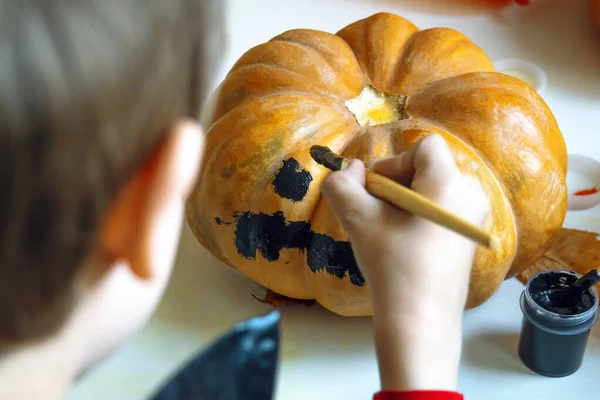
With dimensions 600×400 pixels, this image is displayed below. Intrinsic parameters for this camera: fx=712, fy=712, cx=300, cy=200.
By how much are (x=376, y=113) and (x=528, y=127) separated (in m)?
0.18

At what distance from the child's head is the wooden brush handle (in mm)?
187

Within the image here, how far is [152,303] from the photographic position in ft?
1.68

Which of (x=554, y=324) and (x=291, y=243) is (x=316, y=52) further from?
(x=554, y=324)

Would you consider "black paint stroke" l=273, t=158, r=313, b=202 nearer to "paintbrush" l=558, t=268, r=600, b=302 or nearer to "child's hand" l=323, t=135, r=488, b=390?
"child's hand" l=323, t=135, r=488, b=390

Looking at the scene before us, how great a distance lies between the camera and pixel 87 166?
1.18 ft

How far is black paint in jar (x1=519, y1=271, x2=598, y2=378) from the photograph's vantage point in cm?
79

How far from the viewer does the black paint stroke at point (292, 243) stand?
789mm

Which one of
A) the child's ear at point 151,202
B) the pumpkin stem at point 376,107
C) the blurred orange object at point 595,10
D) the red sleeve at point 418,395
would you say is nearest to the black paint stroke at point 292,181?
the pumpkin stem at point 376,107

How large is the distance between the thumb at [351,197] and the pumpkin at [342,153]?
146 millimetres

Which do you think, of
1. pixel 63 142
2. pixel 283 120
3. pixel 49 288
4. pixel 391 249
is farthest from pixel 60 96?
pixel 283 120

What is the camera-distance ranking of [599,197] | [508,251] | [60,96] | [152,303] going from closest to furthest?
[60,96], [152,303], [508,251], [599,197]

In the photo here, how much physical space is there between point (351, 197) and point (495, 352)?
36 centimetres

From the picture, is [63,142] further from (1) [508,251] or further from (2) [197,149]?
(1) [508,251]

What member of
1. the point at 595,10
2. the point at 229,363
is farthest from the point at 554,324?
the point at 595,10
